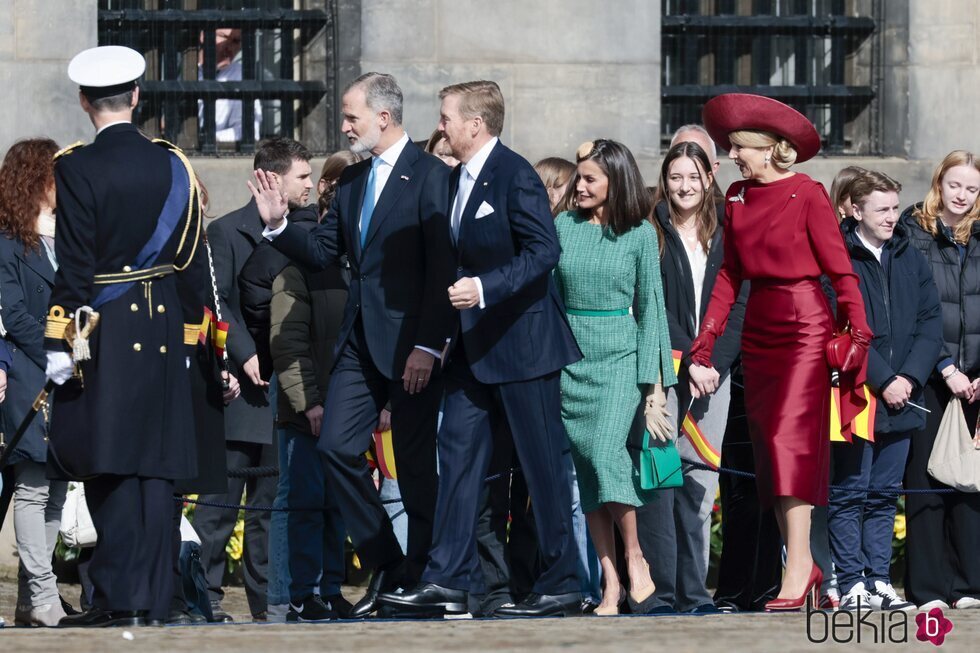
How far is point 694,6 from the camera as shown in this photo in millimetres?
12266

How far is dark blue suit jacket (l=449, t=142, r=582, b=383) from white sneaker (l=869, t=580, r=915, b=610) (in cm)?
222

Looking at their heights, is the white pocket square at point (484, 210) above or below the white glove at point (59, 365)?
above

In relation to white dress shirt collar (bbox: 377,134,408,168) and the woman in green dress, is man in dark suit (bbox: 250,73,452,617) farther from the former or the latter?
the woman in green dress

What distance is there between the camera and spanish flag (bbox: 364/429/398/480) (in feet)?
29.4

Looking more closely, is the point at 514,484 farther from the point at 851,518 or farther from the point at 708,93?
the point at 708,93

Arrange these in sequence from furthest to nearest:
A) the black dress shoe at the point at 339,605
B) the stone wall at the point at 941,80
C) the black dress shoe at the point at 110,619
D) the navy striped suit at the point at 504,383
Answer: the stone wall at the point at 941,80, the black dress shoe at the point at 339,605, the navy striped suit at the point at 504,383, the black dress shoe at the point at 110,619

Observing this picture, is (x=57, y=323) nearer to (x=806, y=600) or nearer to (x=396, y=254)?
(x=396, y=254)

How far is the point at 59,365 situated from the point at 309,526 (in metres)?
2.02

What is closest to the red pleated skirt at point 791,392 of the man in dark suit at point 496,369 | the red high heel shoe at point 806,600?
the red high heel shoe at point 806,600

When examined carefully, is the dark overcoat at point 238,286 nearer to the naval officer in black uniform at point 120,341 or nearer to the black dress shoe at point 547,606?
the naval officer in black uniform at point 120,341

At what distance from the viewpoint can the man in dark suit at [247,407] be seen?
29.8 feet

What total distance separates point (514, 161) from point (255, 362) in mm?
1910

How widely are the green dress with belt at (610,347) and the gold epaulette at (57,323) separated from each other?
94.4 inches

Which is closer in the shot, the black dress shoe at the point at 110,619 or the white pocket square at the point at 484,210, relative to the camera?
the black dress shoe at the point at 110,619
